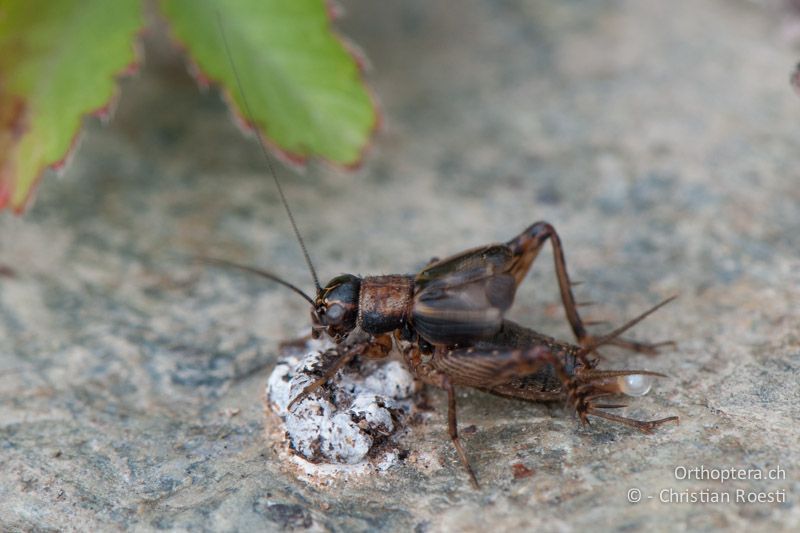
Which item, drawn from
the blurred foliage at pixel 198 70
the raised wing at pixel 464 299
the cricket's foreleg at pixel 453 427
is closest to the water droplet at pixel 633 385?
the raised wing at pixel 464 299

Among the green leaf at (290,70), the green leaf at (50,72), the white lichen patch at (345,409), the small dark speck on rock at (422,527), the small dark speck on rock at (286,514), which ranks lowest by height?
the small dark speck on rock at (286,514)

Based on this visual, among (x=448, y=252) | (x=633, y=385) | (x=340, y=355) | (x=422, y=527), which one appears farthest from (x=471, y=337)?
(x=448, y=252)

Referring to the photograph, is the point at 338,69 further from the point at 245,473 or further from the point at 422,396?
the point at 245,473

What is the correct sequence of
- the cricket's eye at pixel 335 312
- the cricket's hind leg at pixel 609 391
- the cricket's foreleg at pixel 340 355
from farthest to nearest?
the cricket's eye at pixel 335 312 < the cricket's foreleg at pixel 340 355 < the cricket's hind leg at pixel 609 391

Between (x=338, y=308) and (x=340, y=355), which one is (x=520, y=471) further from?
(x=338, y=308)

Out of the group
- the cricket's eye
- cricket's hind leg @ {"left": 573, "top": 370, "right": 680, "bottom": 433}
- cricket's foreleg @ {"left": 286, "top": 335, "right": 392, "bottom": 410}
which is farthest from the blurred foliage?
cricket's hind leg @ {"left": 573, "top": 370, "right": 680, "bottom": 433}

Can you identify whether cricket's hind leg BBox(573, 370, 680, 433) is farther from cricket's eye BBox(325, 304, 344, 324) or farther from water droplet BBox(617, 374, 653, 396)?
cricket's eye BBox(325, 304, 344, 324)

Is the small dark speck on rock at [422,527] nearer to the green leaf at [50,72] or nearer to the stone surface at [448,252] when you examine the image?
the stone surface at [448,252]
